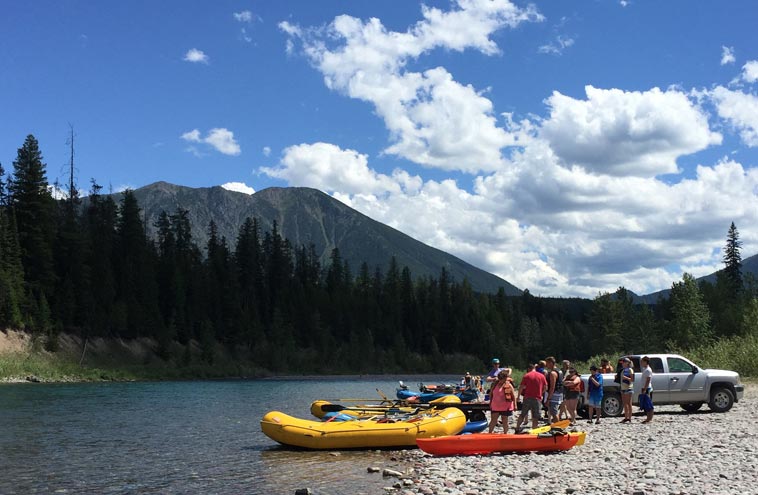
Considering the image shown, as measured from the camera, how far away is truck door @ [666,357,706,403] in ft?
78.3

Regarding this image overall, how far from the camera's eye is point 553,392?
20.5m

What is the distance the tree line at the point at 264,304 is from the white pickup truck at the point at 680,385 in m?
43.7

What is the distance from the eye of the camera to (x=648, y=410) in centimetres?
2175

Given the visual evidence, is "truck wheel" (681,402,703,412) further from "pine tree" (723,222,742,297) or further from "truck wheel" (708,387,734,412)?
"pine tree" (723,222,742,297)

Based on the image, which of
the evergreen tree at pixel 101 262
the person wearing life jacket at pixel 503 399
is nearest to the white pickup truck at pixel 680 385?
the person wearing life jacket at pixel 503 399

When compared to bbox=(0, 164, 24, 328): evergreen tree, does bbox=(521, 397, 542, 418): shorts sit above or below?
below

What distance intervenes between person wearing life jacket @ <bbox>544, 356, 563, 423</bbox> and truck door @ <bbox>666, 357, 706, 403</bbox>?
5153 mm

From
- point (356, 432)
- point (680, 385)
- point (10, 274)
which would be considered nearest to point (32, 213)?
point (10, 274)

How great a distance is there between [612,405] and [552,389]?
5.21 meters

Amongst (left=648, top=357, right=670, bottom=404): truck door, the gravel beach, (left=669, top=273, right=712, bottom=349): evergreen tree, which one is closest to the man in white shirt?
the gravel beach

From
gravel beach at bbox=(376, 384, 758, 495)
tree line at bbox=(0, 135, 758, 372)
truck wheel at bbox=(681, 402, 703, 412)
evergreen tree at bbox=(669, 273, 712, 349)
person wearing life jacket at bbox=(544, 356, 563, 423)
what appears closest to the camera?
gravel beach at bbox=(376, 384, 758, 495)

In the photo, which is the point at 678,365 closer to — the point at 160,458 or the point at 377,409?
the point at 377,409

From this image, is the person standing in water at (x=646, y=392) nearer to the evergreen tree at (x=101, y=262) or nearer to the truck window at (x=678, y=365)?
the truck window at (x=678, y=365)

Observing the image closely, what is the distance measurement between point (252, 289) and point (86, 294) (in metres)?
47.3
